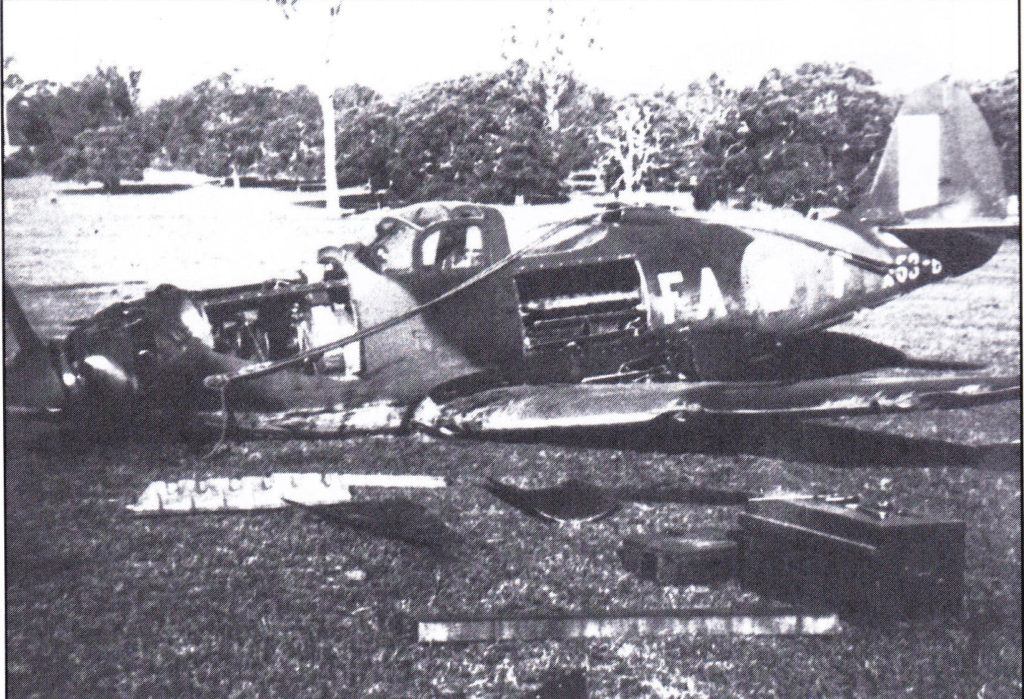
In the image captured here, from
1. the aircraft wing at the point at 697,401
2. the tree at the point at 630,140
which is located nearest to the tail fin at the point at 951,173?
the aircraft wing at the point at 697,401

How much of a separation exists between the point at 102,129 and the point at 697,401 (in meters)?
1.94

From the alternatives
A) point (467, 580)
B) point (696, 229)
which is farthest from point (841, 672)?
point (696, 229)

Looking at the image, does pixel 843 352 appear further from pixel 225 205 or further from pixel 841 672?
pixel 225 205

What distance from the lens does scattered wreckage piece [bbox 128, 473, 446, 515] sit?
101 inches

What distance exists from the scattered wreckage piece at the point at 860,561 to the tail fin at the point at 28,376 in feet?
6.58

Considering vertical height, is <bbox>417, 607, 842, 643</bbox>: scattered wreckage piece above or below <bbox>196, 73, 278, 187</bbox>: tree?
below

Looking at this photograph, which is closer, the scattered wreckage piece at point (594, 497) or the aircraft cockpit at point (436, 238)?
the scattered wreckage piece at point (594, 497)

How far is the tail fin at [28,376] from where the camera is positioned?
2.64 m

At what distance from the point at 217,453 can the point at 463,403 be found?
728 mm

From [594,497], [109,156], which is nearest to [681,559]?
[594,497]

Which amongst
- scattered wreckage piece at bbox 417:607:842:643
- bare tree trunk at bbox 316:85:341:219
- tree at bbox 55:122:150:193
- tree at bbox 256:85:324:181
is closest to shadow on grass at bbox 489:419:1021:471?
scattered wreckage piece at bbox 417:607:842:643

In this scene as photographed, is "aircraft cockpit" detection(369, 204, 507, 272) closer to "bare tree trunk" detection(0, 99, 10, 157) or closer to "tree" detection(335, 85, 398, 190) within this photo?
"tree" detection(335, 85, 398, 190)

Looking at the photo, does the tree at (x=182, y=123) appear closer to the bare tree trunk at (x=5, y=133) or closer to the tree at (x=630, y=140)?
the bare tree trunk at (x=5, y=133)

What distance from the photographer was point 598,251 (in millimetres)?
2941
